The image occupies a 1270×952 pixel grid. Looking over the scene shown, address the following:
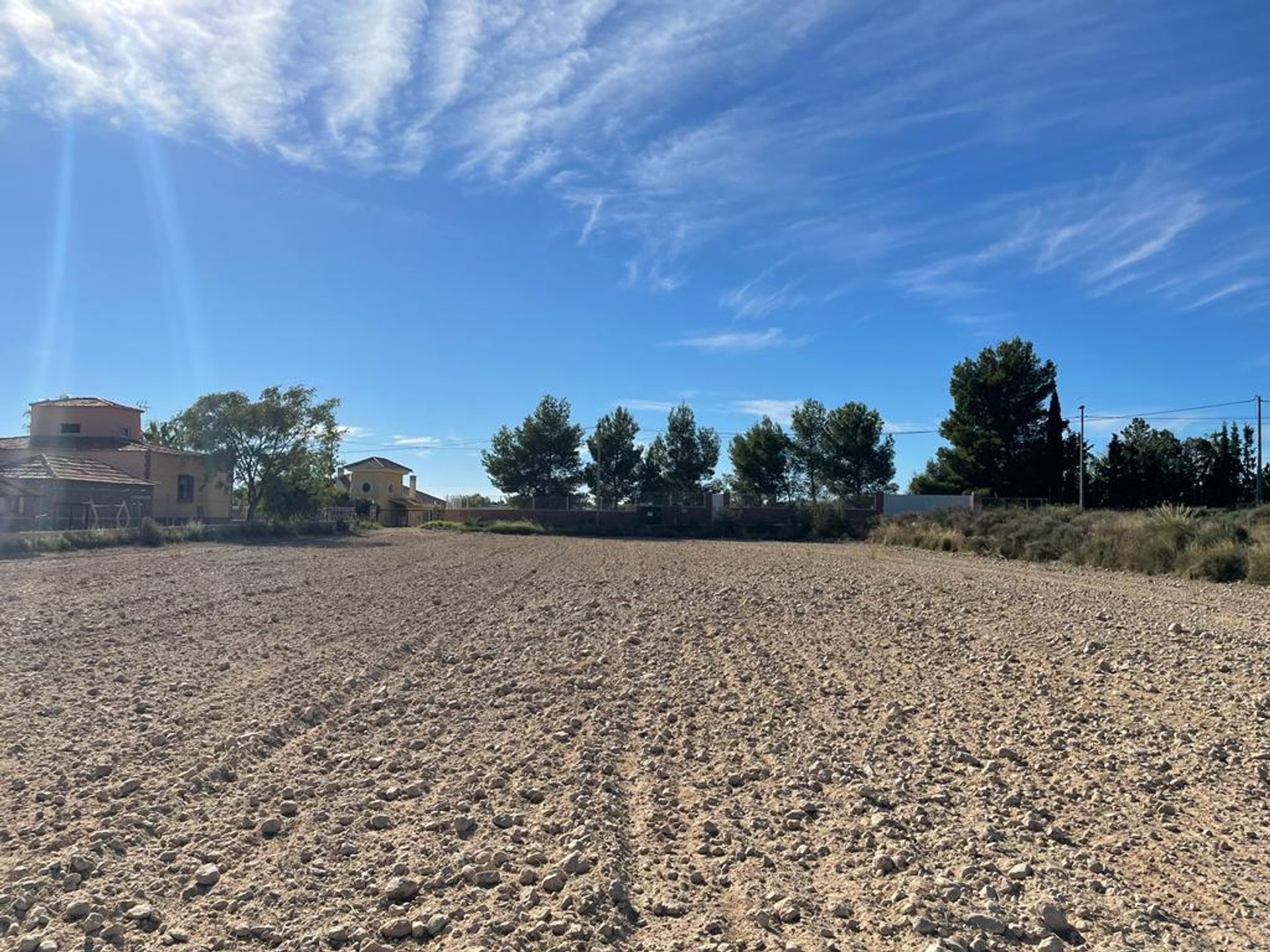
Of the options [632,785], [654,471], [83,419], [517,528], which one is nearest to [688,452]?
[654,471]

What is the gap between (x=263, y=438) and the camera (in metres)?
44.4

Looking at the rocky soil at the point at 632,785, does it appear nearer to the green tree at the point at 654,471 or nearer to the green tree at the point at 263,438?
the green tree at the point at 263,438

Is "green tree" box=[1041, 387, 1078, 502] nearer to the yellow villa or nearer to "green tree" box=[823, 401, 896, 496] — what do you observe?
"green tree" box=[823, 401, 896, 496]

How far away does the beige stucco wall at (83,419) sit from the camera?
45031 millimetres

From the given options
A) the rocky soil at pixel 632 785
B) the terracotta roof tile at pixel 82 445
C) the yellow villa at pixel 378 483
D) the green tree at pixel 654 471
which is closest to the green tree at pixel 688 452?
the green tree at pixel 654 471

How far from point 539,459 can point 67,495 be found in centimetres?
3542

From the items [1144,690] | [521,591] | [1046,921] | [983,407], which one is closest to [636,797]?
[1046,921]

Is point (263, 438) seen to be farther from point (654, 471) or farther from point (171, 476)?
point (654, 471)

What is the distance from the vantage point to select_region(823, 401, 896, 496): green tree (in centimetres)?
6359

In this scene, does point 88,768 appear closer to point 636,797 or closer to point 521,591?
point 636,797

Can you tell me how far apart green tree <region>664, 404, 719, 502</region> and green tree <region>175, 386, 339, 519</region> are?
97.1 ft

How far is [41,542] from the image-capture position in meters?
26.2

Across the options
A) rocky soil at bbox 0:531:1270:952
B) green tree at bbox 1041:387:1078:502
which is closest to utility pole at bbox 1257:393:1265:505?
green tree at bbox 1041:387:1078:502

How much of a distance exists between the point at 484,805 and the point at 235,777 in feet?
5.18
